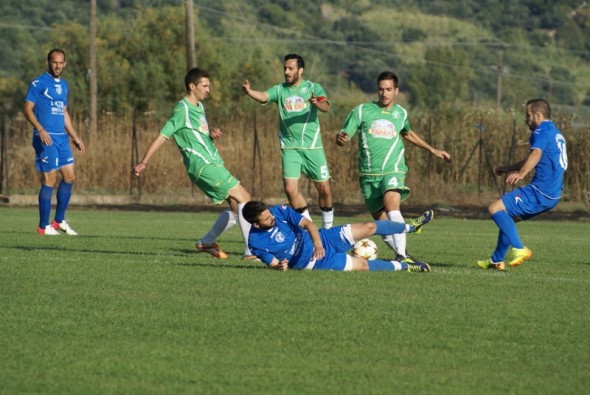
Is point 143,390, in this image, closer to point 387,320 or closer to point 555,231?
point 387,320

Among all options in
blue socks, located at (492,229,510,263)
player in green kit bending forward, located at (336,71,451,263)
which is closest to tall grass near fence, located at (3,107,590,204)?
player in green kit bending forward, located at (336,71,451,263)

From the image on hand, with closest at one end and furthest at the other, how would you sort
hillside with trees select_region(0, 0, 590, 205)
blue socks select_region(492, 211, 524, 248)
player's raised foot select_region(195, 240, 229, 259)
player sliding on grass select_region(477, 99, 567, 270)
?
1. blue socks select_region(492, 211, 524, 248)
2. player sliding on grass select_region(477, 99, 567, 270)
3. player's raised foot select_region(195, 240, 229, 259)
4. hillside with trees select_region(0, 0, 590, 205)

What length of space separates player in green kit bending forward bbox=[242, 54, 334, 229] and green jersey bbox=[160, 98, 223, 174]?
1436mm

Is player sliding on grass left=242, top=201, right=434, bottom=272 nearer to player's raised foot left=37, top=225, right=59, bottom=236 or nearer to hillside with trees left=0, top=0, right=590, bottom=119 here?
player's raised foot left=37, top=225, right=59, bottom=236

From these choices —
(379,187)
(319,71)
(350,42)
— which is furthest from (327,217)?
(350,42)

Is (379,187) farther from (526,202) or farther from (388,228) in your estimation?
(526,202)

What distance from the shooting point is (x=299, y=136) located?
15.6 metres

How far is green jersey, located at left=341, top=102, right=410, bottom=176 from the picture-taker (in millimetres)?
14133

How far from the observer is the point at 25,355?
784 cm

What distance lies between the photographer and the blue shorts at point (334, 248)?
12211mm

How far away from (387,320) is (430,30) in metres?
107

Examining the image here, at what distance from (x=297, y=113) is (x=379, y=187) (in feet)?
5.95

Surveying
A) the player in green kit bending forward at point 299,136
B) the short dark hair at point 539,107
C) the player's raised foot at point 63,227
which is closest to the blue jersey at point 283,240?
the short dark hair at point 539,107

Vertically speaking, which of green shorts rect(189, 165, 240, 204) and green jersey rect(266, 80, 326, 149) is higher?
green jersey rect(266, 80, 326, 149)
